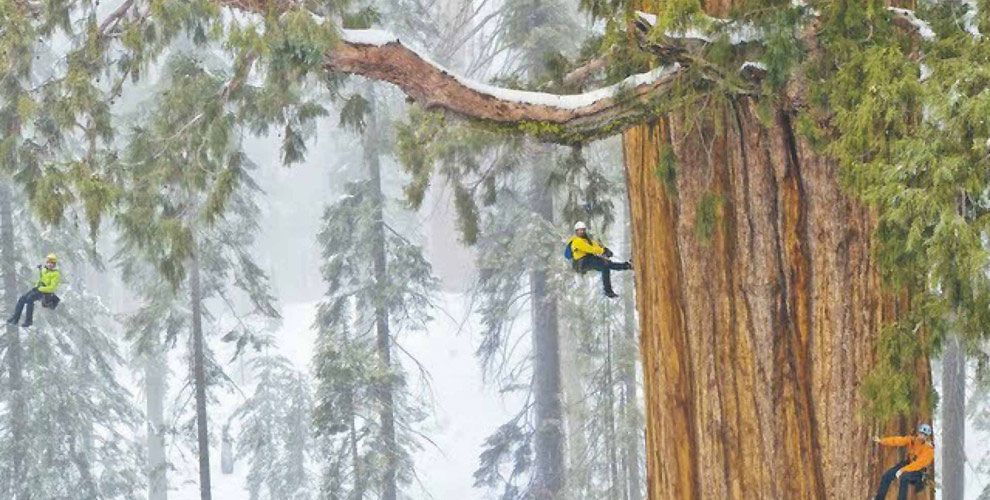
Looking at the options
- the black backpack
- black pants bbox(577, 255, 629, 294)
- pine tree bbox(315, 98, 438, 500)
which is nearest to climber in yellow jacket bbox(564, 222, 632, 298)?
black pants bbox(577, 255, 629, 294)

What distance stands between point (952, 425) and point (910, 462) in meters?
11.2

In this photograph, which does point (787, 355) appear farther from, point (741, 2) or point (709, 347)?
point (741, 2)

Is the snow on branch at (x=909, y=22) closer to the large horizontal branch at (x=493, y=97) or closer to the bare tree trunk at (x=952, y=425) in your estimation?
the large horizontal branch at (x=493, y=97)

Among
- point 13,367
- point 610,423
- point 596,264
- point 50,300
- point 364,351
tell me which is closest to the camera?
point 596,264

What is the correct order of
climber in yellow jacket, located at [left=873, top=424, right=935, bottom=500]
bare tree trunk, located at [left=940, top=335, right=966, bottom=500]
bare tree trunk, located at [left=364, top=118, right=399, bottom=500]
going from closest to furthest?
climber in yellow jacket, located at [left=873, top=424, right=935, bottom=500] → bare tree trunk, located at [left=940, top=335, right=966, bottom=500] → bare tree trunk, located at [left=364, top=118, right=399, bottom=500]

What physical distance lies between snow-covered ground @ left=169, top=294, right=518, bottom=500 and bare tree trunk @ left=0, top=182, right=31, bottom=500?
9.18m

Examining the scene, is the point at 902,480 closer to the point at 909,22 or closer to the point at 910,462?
the point at 910,462

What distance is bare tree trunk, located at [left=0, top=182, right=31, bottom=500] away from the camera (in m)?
19.4

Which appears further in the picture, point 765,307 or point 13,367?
point 13,367

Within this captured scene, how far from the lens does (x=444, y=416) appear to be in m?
34.9

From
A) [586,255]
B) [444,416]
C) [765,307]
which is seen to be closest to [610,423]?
[586,255]

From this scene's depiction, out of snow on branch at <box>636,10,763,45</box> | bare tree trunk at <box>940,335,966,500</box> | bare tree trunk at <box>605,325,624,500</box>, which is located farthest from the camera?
bare tree trunk at <box>605,325,624,500</box>

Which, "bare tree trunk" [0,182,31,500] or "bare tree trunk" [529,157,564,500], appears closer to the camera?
"bare tree trunk" [529,157,564,500]

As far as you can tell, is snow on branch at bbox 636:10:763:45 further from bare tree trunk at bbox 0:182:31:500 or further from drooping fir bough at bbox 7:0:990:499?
bare tree trunk at bbox 0:182:31:500
